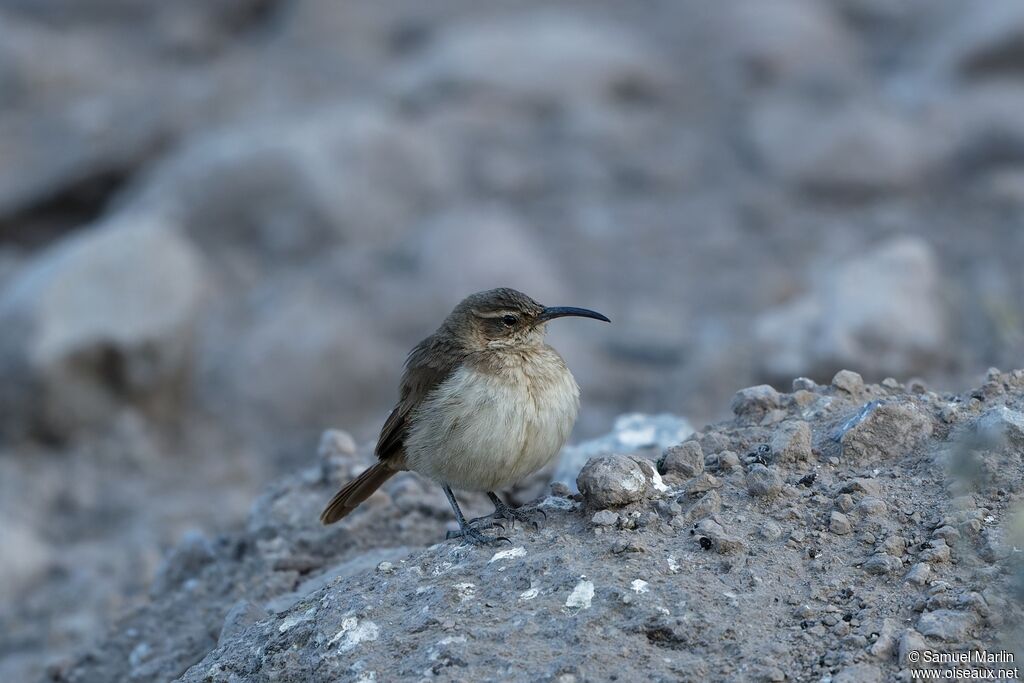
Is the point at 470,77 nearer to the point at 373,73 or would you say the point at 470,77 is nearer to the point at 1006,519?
the point at 373,73

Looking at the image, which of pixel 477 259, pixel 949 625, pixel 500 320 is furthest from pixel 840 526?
pixel 477 259

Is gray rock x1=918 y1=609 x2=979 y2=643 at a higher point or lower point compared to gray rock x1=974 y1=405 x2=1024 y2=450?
lower

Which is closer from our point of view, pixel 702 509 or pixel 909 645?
pixel 909 645

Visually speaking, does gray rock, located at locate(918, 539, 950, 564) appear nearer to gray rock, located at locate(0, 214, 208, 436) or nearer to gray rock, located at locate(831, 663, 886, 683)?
gray rock, located at locate(831, 663, 886, 683)

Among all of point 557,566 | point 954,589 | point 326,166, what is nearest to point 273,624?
point 557,566

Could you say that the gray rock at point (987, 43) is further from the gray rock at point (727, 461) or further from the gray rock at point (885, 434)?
the gray rock at point (727, 461)

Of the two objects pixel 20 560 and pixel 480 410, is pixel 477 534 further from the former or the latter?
pixel 20 560

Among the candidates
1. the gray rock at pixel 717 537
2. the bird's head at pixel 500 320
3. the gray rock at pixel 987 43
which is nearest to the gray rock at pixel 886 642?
the gray rock at pixel 717 537

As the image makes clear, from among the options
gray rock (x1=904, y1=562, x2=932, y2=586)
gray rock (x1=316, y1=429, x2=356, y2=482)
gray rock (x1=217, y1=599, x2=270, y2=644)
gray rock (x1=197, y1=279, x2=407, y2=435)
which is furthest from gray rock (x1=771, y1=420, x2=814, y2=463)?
gray rock (x1=197, y1=279, x2=407, y2=435)
